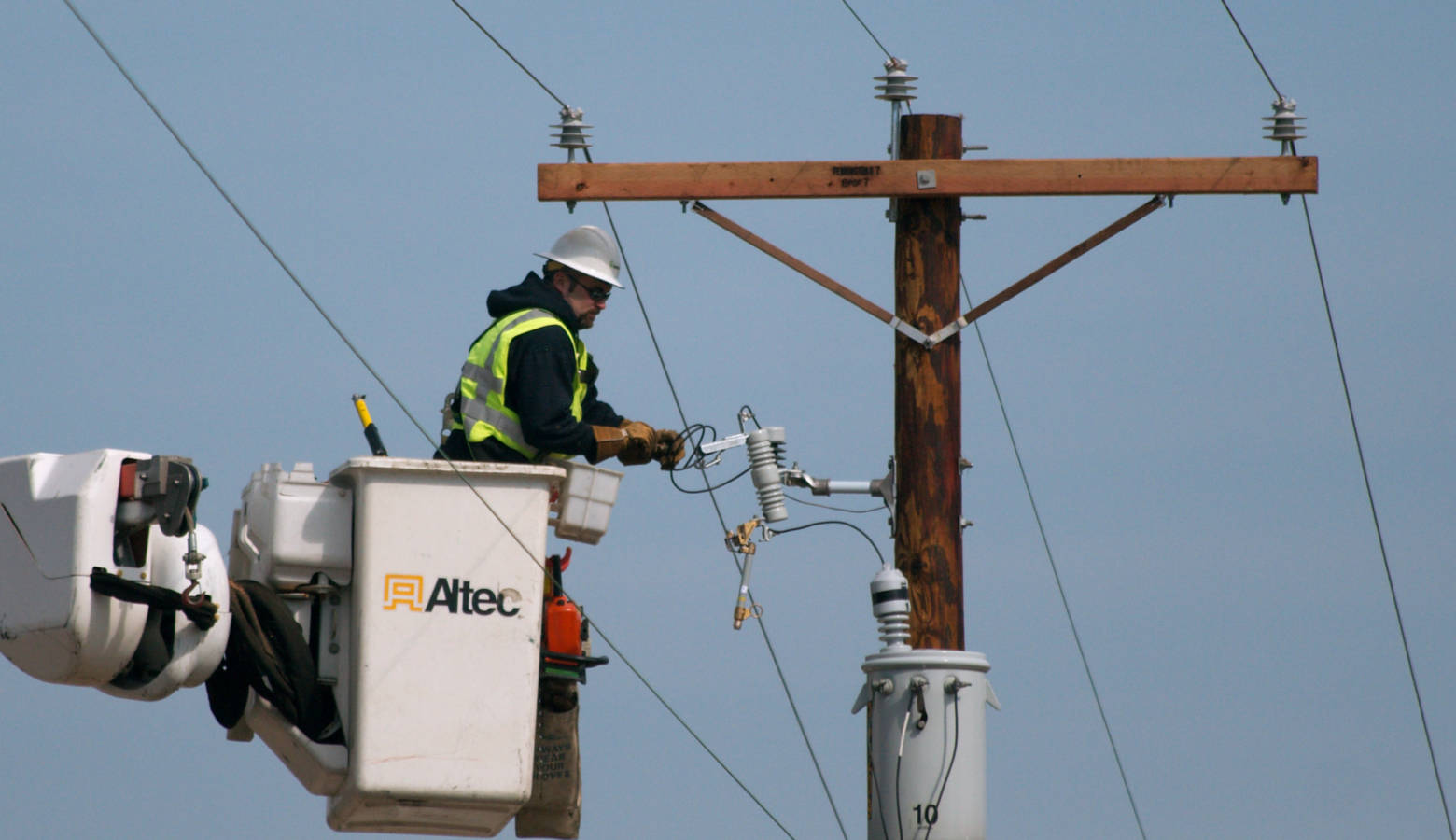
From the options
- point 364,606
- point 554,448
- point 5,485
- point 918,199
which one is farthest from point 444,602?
point 918,199

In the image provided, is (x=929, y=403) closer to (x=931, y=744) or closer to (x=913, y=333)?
(x=913, y=333)

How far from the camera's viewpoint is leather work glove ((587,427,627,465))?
10297 mm

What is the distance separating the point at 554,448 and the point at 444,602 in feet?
2.98

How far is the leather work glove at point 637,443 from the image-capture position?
10.6 metres

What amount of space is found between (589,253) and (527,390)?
2.95 ft

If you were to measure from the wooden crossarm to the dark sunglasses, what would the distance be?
0.51m

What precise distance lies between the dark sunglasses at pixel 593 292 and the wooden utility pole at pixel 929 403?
1299 millimetres

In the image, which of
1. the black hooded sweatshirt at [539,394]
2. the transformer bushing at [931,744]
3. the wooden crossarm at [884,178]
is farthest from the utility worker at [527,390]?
the transformer bushing at [931,744]

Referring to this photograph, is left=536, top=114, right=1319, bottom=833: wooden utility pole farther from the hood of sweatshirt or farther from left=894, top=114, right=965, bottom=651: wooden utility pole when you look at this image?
the hood of sweatshirt

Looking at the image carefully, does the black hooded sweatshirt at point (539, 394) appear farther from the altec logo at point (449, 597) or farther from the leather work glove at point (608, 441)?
the altec logo at point (449, 597)

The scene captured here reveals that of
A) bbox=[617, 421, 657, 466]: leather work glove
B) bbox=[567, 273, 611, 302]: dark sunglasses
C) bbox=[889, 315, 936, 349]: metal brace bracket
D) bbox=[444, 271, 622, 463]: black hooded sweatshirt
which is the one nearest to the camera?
bbox=[444, 271, 622, 463]: black hooded sweatshirt

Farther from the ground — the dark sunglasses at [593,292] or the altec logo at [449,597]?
the dark sunglasses at [593,292]

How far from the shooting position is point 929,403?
11.2m

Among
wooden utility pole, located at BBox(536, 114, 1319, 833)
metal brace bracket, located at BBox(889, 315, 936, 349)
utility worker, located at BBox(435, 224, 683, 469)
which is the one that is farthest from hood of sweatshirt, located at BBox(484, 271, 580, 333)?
metal brace bracket, located at BBox(889, 315, 936, 349)
